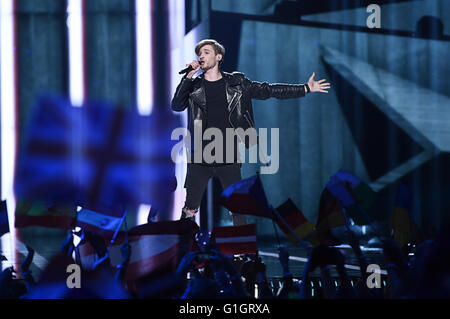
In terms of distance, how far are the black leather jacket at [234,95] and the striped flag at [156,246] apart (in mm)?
1917

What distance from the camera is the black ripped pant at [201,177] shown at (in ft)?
13.4

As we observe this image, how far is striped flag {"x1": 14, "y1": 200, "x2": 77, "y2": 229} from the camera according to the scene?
240 cm

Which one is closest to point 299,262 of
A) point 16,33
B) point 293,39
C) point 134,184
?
point 134,184

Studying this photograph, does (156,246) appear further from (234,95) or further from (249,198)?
(234,95)

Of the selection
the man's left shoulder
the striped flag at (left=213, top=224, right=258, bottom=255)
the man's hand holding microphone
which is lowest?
the striped flag at (left=213, top=224, right=258, bottom=255)

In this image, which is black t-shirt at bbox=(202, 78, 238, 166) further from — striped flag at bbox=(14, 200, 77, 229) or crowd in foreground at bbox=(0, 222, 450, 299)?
crowd in foreground at bbox=(0, 222, 450, 299)

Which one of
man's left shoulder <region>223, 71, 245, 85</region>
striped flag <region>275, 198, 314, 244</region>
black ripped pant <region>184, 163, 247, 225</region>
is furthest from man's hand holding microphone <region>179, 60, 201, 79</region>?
striped flag <region>275, 198, 314, 244</region>

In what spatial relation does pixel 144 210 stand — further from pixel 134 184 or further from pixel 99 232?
pixel 99 232

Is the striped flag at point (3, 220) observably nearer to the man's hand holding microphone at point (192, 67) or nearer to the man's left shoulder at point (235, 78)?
the man's hand holding microphone at point (192, 67)

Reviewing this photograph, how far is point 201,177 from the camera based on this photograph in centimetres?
415

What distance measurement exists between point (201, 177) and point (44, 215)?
1741 mm

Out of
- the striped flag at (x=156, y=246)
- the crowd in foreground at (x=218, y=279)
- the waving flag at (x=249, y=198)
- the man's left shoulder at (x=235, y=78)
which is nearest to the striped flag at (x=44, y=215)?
the crowd in foreground at (x=218, y=279)

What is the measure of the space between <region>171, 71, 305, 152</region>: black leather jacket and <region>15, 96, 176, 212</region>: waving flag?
1.38 meters

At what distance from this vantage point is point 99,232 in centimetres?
236
